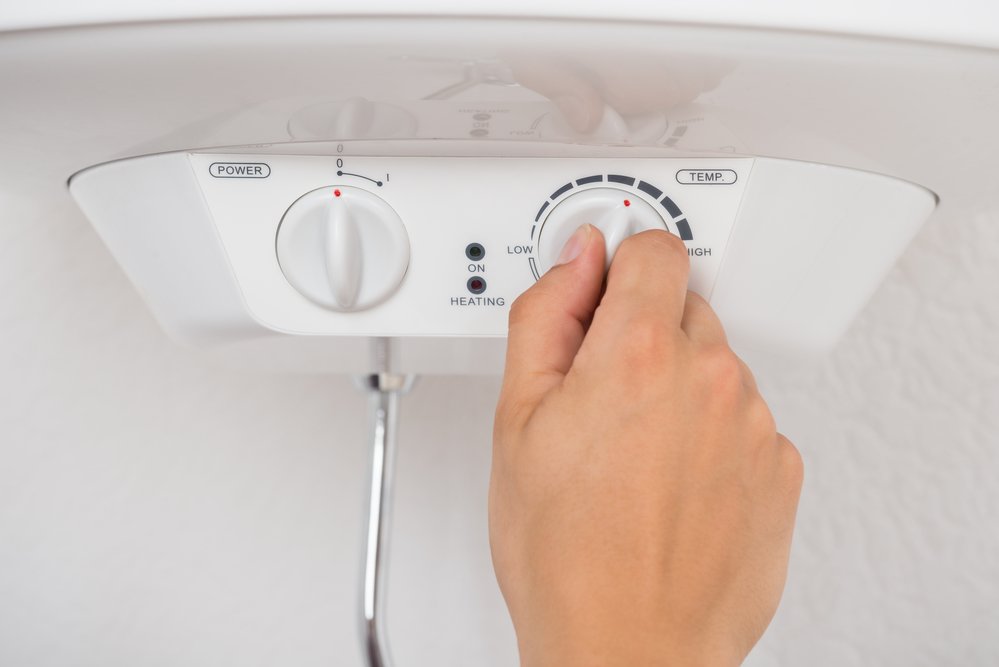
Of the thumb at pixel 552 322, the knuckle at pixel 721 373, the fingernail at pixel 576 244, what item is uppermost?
the fingernail at pixel 576 244

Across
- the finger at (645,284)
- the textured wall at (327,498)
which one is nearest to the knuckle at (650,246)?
the finger at (645,284)

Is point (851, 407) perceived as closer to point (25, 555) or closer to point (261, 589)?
point (261, 589)

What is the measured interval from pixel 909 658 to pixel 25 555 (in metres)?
0.64

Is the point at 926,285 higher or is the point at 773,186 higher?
the point at 926,285

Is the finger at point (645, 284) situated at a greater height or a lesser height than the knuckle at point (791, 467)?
greater

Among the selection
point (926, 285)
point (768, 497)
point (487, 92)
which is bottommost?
point (768, 497)

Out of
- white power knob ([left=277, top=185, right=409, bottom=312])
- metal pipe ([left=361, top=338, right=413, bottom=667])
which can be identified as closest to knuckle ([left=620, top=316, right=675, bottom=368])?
white power knob ([left=277, top=185, right=409, bottom=312])

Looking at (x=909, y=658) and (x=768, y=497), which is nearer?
(x=768, y=497)

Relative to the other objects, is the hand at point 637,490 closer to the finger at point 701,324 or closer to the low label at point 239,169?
the finger at point 701,324

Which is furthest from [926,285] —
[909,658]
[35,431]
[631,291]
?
[35,431]

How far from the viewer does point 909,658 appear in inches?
25.4

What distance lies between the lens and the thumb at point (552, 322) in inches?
12.1

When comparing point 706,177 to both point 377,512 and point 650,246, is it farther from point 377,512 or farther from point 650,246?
point 377,512

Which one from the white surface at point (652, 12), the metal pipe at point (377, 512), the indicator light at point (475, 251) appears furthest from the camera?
the metal pipe at point (377, 512)
